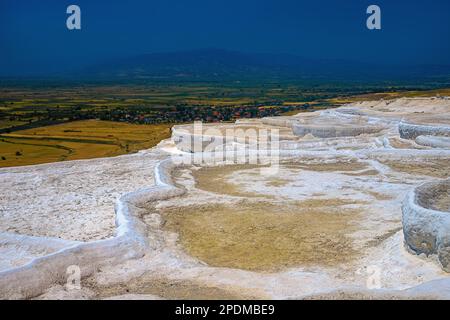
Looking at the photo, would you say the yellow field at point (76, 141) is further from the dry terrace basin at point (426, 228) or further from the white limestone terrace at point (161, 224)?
the dry terrace basin at point (426, 228)

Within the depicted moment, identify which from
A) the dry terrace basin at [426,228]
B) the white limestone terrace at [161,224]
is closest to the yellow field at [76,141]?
the white limestone terrace at [161,224]

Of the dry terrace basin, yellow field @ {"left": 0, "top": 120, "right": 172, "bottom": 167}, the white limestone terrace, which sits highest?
the dry terrace basin

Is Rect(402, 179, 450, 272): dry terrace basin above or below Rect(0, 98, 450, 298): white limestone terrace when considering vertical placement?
above

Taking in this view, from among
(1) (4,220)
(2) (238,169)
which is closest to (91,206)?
(1) (4,220)

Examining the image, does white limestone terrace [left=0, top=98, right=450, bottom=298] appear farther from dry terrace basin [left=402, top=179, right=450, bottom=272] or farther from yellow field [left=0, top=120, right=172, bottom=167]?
yellow field [left=0, top=120, right=172, bottom=167]

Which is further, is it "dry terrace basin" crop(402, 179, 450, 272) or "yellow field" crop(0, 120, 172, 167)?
"yellow field" crop(0, 120, 172, 167)

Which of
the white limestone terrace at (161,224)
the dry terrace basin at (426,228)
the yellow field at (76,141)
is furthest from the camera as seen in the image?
the yellow field at (76,141)

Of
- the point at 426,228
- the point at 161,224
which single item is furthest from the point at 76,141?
the point at 426,228

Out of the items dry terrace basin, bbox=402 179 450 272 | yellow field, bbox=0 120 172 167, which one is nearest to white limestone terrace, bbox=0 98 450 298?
dry terrace basin, bbox=402 179 450 272
